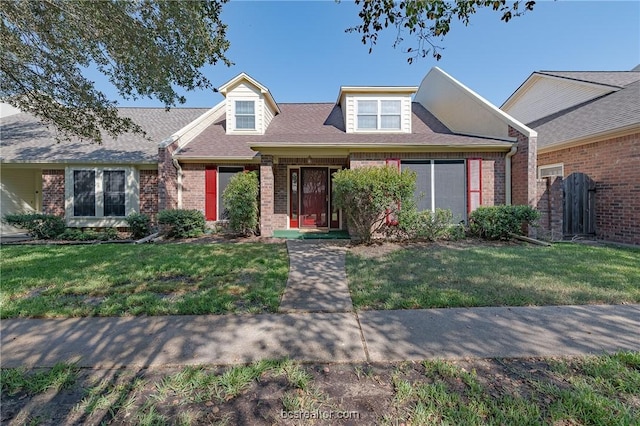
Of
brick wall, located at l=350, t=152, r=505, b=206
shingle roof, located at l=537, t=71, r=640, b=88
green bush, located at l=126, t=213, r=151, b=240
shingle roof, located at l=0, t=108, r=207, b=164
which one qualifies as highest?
shingle roof, located at l=537, t=71, r=640, b=88

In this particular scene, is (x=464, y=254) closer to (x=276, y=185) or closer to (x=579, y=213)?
(x=579, y=213)

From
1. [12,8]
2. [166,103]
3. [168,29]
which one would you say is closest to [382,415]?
[168,29]

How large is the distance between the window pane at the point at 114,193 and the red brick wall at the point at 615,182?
16773mm

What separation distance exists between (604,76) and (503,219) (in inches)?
497

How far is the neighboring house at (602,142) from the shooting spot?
7.78 m

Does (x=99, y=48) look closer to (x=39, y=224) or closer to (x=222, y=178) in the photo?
(x=222, y=178)

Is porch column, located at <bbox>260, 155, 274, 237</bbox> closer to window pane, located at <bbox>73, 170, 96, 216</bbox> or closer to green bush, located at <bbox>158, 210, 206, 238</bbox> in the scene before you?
green bush, located at <bbox>158, 210, 206, 238</bbox>

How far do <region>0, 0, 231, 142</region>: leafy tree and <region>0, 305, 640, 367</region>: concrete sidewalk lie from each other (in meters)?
5.60

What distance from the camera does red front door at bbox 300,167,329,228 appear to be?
35.3 feet

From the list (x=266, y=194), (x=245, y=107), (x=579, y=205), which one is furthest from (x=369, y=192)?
(x=579, y=205)

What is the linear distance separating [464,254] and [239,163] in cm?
820

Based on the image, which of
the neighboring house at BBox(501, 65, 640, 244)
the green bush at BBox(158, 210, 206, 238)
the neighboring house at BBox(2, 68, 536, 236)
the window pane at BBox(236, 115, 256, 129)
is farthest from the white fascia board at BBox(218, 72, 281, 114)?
the neighboring house at BBox(501, 65, 640, 244)

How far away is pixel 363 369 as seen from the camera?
2.33 metres

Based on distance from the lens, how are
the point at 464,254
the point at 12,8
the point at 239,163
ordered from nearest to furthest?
the point at 12,8
the point at 464,254
the point at 239,163
